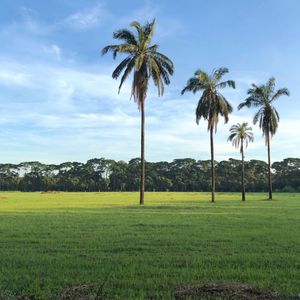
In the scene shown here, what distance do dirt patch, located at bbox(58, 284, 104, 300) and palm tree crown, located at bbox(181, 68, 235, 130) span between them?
4452 centimetres

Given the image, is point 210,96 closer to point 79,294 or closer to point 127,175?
point 79,294

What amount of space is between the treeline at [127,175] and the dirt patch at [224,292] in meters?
147

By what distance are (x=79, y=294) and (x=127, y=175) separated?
16782 centimetres

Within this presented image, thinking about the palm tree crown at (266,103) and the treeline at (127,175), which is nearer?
the palm tree crown at (266,103)

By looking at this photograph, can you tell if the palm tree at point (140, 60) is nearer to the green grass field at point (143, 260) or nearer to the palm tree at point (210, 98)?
the palm tree at point (210, 98)

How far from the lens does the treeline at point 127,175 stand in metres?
158

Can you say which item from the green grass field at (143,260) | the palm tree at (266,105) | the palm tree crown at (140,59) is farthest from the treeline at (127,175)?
the green grass field at (143,260)

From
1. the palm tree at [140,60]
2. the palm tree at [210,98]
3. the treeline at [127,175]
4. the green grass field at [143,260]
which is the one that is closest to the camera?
the green grass field at [143,260]

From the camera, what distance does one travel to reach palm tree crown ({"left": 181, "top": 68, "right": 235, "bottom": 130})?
51.2m

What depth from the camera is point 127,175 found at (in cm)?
17488

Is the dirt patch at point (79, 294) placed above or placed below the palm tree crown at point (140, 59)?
below

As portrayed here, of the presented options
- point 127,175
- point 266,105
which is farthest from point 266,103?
point 127,175

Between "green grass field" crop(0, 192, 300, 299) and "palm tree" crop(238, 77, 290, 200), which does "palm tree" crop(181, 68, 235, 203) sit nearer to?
"palm tree" crop(238, 77, 290, 200)

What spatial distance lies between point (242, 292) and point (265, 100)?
55961mm
